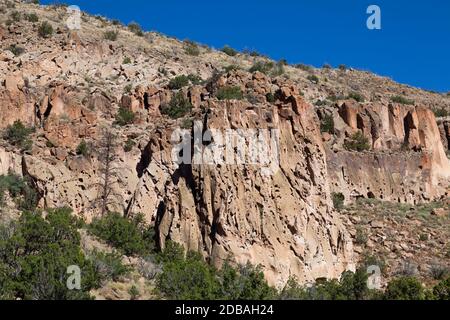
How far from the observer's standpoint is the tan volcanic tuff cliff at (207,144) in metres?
26.7

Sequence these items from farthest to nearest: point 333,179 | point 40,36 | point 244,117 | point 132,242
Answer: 1. point 40,36
2. point 333,179
3. point 244,117
4. point 132,242

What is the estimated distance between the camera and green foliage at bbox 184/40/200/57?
4951 cm

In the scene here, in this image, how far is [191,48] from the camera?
168 ft

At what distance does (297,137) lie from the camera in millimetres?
29859

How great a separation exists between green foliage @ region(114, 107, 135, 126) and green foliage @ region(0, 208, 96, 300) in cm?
922

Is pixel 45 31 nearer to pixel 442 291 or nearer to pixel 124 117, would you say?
pixel 124 117

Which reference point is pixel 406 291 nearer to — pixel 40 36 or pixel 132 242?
pixel 132 242

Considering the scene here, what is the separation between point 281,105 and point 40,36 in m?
18.1

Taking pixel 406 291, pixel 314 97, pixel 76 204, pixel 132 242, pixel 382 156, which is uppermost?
pixel 314 97

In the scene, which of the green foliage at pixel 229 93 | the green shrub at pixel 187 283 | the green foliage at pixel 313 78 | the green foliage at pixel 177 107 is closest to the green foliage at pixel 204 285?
the green shrub at pixel 187 283

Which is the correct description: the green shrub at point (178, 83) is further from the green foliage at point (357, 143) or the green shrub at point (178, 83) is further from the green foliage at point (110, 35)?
the green foliage at point (357, 143)

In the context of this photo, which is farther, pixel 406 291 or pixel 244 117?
→ pixel 244 117

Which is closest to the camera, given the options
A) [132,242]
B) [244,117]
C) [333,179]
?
[132,242]

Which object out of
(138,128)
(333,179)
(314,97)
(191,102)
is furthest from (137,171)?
(314,97)
